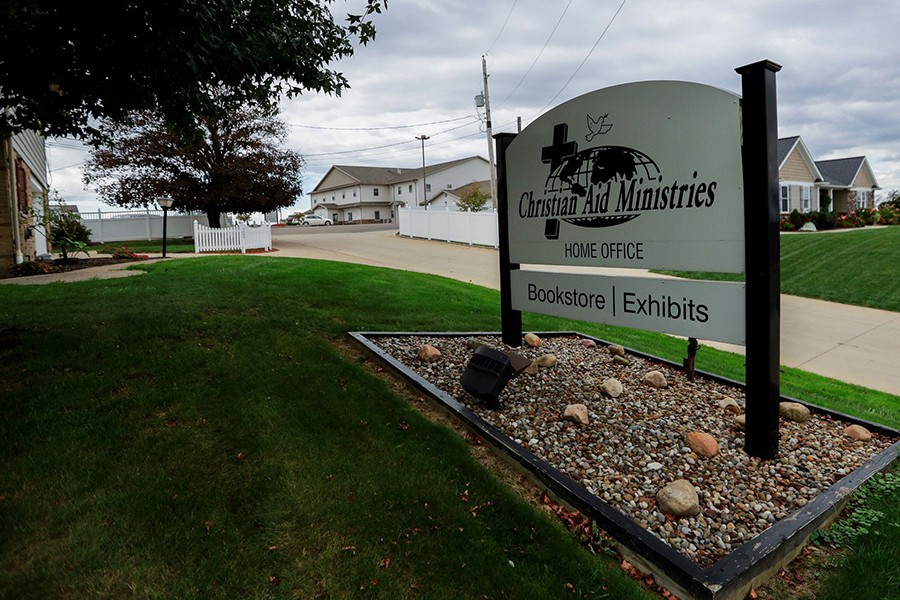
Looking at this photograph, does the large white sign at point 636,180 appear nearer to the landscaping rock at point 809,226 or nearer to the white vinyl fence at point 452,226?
the white vinyl fence at point 452,226

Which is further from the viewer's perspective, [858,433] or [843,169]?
[843,169]

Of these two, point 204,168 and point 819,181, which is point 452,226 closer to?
point 204,168

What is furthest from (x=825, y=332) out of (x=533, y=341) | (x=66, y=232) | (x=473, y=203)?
(x=473, y=203)

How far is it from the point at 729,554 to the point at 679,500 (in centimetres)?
36

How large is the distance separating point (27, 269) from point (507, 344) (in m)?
10.8

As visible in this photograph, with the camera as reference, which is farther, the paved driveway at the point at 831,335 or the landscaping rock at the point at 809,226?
the landscaping rock at the point at 809,226

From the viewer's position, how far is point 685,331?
370 cm

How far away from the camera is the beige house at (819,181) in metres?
31.6

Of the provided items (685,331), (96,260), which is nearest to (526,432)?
(685,331)

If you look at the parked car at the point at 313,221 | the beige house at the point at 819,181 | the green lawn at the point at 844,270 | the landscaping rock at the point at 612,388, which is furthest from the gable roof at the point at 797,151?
the parked car at the point at 313,221

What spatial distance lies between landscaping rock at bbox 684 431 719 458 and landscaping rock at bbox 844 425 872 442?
42.7 inches

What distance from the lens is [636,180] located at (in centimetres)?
396

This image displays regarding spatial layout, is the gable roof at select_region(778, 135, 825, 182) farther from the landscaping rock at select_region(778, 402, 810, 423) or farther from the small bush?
the small bush

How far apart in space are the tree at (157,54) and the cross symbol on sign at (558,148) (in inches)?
77.3
